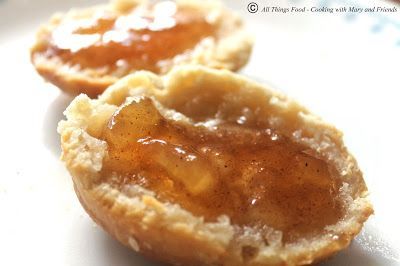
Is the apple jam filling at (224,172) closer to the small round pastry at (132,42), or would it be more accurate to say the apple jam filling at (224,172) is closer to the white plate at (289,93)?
the white plate at (289,93)

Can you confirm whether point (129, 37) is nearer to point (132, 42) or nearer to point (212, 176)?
point (132, 42)

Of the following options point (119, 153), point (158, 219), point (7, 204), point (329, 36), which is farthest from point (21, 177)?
point (329, 36)

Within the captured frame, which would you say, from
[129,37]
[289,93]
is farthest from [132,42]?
[289,93]

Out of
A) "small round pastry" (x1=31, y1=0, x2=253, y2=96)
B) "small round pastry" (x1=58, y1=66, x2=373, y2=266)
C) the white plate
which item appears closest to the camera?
"small round pastry" (x1=58, y1=66, x2=373, y2=266)

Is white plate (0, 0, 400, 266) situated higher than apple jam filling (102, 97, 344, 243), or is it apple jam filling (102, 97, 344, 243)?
apple jam filling (102, 97, 344, 243)

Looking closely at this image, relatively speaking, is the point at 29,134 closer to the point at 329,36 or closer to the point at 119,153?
the point at 119,153

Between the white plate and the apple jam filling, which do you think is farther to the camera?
the white plate

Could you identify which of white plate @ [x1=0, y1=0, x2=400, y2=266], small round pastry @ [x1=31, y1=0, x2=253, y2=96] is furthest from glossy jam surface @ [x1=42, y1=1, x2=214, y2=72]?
white plate @ [x1=0, y1=0, x2=400, y2=266]

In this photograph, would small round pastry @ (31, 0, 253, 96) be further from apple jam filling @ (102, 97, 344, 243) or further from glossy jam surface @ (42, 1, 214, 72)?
apple jam filling @ (102, 97, 344, 243)
